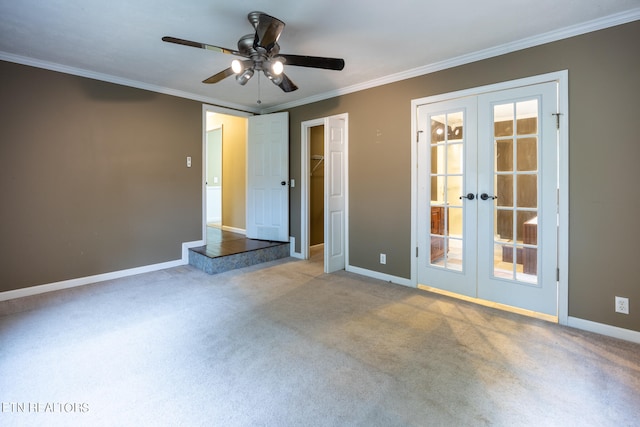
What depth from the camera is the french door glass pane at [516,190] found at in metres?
2.78

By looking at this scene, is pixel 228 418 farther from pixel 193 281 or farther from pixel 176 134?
pixel 176 134

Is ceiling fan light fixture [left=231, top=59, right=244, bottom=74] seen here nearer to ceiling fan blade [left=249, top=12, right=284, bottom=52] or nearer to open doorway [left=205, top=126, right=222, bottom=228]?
ceiling fan blade [left=249, top=12, right=284, bottom=52]

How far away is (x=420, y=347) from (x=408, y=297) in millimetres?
1041

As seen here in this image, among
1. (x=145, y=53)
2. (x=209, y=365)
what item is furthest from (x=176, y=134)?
(x=209, y=365)

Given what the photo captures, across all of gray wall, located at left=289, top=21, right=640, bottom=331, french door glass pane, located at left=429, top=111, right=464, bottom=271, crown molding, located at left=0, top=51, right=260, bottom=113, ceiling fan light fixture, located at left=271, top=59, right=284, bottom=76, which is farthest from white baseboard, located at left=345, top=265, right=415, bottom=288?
crown molding, located at left=0, top=51, right=260, bottom=113

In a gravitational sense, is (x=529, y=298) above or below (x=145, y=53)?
below

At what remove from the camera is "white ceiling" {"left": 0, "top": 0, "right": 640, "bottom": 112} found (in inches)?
88.2

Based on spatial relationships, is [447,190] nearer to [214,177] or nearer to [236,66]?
[236,66]

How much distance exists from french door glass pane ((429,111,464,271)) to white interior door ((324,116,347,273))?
1.23 meters

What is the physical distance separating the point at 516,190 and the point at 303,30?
235 centimetres

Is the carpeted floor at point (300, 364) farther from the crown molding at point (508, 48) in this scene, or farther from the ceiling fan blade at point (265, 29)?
the crown molding at point (508, 48)

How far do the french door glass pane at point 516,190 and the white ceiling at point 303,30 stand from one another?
25.1 inches

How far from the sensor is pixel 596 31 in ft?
8.03

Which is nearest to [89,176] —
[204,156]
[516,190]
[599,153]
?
[204,156]
